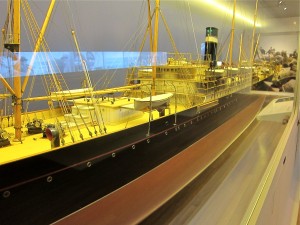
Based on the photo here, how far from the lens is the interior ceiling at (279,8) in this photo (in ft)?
5.51

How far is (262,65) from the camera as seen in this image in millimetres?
2082

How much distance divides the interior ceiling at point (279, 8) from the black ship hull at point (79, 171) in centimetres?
101

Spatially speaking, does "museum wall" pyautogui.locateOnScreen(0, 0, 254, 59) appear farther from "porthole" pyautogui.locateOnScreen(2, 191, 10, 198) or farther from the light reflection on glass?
"porthole" pyautogui.locateOnScreen(2, 191, 10, 198)

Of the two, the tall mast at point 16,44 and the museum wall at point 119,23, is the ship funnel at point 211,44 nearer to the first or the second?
the museum wall at point 119,23

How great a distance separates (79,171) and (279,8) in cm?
162

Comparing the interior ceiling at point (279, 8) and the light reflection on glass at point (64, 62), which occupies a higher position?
the interior ceiling at point (279, 8)

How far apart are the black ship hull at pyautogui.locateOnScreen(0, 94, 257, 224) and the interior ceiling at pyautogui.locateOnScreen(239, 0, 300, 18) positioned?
3.31ft

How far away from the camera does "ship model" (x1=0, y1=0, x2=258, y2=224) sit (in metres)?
1.10

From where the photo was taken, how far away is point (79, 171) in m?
1.28

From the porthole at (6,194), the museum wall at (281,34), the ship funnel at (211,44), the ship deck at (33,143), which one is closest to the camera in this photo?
the porthole at (6,194)

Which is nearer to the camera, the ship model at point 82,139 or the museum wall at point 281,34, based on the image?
the ship model at point 82,139

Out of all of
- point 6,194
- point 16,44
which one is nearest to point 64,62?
point 16,44

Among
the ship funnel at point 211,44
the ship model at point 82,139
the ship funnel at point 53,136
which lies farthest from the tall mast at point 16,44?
the ship funnel at point 211,44

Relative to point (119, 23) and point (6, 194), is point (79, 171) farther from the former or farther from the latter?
point (119, 23)
